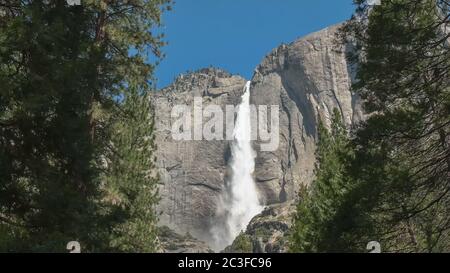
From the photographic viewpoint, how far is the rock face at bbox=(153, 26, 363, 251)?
135 meters

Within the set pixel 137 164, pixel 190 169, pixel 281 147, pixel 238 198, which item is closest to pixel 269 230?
pixel 238 198

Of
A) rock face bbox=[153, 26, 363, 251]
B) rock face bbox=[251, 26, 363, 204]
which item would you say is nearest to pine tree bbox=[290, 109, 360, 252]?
rock face bbox=[153, 26, 363, 251]

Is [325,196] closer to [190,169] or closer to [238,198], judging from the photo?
[238,198]

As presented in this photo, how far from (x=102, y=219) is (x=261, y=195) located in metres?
129

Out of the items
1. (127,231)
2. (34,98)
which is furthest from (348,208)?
(127,231)

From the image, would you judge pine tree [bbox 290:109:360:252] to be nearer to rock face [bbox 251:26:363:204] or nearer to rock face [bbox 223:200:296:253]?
rock face [bbox 223:200:296:253]

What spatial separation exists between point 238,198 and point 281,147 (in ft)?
58.8

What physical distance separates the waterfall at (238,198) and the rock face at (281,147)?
215 centimetres

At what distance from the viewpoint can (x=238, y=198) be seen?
461ft

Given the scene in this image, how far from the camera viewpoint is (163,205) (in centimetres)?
13962

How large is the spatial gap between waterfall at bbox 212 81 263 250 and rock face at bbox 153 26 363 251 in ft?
7.06
